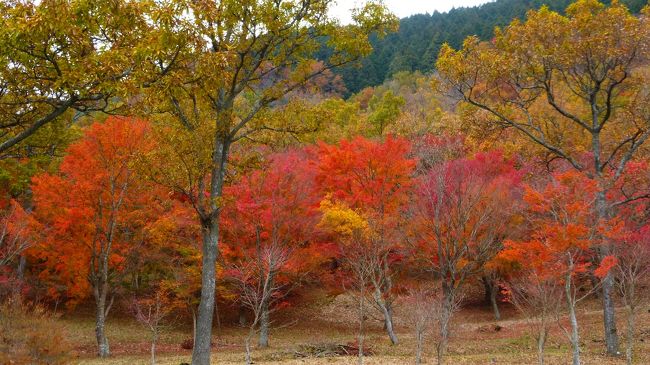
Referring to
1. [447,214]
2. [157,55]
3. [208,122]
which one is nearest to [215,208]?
[208,122]

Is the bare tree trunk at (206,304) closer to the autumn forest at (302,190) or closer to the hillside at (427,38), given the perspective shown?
the autumn forest at (302,190)

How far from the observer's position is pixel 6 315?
9.98 meters

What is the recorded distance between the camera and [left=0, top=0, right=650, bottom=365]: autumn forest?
24.2 ft

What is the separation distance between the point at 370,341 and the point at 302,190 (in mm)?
7400

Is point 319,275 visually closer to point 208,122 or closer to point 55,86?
point 208,122

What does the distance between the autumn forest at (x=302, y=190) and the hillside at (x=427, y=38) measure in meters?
53.0

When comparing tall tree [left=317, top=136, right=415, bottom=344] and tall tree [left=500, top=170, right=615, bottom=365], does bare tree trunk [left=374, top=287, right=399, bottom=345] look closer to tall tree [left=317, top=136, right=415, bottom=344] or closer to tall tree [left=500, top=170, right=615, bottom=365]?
tall tree [left=317, top=136, right=415, bottom=344]

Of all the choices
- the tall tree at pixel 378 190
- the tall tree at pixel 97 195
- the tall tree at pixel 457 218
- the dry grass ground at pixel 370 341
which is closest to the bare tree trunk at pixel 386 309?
the tall tree at pixel 378 190

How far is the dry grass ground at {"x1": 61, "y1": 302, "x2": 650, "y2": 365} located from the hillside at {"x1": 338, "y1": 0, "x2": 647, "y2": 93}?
53.2 metres

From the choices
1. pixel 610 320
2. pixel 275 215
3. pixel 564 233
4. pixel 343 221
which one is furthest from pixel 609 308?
pixel 275 215

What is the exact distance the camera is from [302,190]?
2205 centimetres

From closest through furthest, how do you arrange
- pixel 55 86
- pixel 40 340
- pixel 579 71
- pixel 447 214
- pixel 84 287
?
1. pixel 55 86
2. pixel 40 340
3. pixel 579 71
4. pixel 447 214
5. pixel 84 287

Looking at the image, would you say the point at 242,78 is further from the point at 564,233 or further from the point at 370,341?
the point at 370,341

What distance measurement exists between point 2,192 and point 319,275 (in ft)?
56.5
